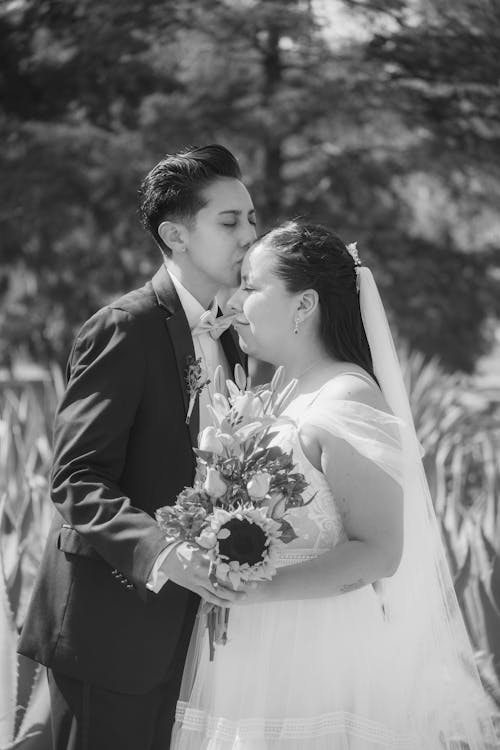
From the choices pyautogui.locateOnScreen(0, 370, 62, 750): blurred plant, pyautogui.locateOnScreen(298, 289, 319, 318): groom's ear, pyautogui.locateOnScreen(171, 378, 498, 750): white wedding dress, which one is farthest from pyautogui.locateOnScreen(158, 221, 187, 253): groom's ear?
pyautogui.locateOnScreen(0, 370, 62, 750): blurred plant

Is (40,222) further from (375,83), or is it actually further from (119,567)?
(119,567)

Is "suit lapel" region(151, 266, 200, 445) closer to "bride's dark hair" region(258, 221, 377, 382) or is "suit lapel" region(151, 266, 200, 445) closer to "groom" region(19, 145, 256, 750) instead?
"groom" region(19, 145, 256, 750)

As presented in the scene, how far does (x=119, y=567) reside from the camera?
228cm

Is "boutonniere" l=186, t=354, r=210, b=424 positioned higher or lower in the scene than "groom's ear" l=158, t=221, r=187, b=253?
lower

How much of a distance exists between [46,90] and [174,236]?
332 inches

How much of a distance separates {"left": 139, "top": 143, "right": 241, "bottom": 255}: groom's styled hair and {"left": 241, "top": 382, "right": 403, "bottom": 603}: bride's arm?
2.86 feet

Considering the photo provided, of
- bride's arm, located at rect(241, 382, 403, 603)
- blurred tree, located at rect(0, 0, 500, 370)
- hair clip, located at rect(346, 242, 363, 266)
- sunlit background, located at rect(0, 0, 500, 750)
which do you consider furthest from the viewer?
blurred tree, located at rect(0, 0, 500, 370)

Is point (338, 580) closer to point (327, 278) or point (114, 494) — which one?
point (114, 494)

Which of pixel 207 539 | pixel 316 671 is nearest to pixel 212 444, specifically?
pixel 207 539

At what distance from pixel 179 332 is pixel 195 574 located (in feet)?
2.40

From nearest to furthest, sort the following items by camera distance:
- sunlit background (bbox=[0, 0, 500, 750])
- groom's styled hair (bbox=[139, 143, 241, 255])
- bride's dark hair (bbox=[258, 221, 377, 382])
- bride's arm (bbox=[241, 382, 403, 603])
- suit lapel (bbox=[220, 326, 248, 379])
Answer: bride's arm (bbox=[241, 382, 403, 603]) → bride's dark hair (bbox=[258, 221, 377, 382]) → groom's styled hair (bbox=[139, 143, 241, 255]) → suit lapel (bbox=[220, 326, 248, 379]) → sunlit background (bbox=[0, 0, 500, 750])

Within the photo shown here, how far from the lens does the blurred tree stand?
32.5 feet

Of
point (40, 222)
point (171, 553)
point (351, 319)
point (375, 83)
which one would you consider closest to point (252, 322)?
point (351, 319)

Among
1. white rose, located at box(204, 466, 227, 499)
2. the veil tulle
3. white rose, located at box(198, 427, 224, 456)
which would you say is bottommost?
the veil tulle
